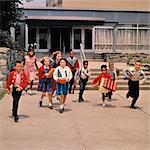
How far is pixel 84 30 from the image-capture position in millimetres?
32125

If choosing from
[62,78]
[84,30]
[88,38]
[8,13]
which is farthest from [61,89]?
[84,30]

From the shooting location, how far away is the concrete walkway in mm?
Answer: 7391

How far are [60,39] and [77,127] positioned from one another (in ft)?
78.6

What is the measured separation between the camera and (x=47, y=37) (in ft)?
106

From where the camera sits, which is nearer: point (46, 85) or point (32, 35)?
point (46, 85)

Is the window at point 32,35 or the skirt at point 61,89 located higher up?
the window at point 32,35

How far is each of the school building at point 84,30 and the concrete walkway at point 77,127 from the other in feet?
61.0

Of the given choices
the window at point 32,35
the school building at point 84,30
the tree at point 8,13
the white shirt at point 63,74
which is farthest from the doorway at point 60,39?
the white shirt at point 63,74

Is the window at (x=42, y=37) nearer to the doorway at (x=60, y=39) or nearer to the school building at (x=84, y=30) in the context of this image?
the school building at (x=84, y=30)

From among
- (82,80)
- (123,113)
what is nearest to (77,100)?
(82,80)

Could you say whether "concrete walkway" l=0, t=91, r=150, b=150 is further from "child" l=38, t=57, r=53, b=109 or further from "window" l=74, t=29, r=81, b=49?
"window" l=74, t=29, r=81, b=49

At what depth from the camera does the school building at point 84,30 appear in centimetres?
3081

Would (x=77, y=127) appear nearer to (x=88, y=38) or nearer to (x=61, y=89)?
(x=61, y=89)

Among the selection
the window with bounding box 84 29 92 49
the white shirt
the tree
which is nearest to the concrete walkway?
the white shirt
